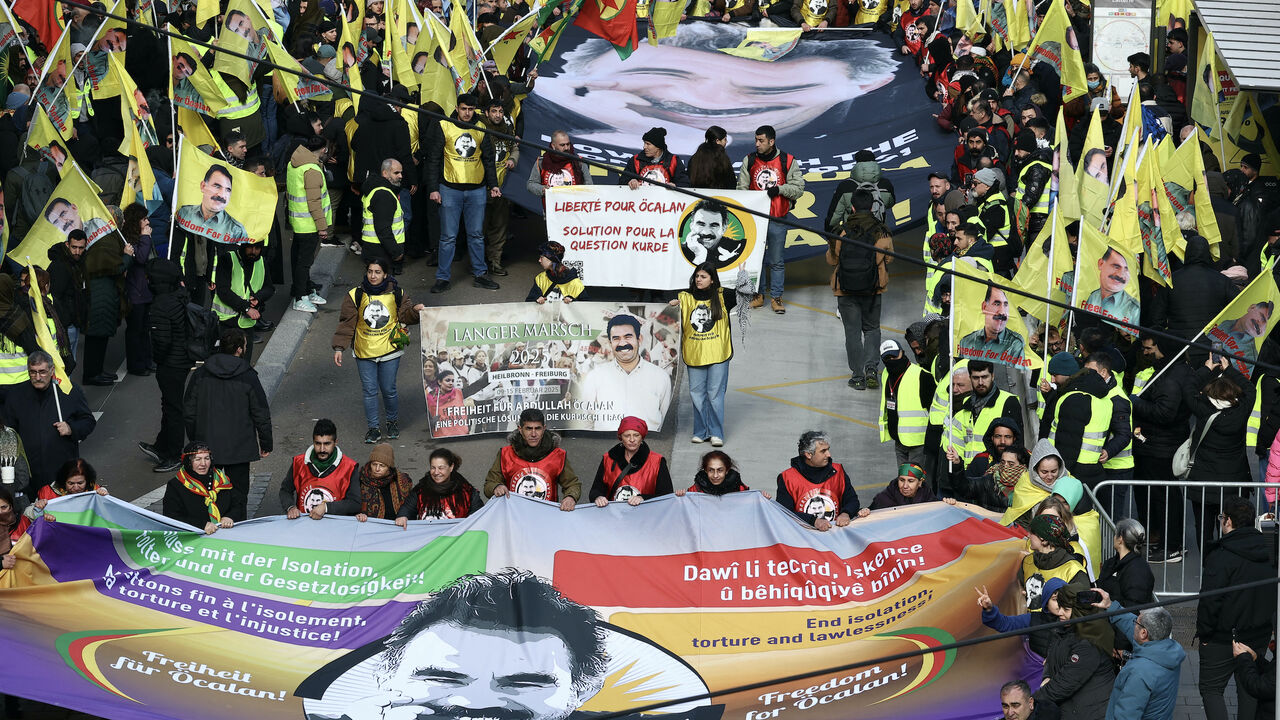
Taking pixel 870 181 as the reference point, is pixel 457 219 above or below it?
below

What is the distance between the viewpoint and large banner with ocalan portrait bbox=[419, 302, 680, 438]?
1563 centimetres

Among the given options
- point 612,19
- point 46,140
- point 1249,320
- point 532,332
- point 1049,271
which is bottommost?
point 532,332

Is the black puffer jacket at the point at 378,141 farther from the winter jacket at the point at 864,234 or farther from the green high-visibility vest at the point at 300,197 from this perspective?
the winter jacket at the point at 864,234

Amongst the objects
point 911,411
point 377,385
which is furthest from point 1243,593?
point 377,385

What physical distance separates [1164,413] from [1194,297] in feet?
6.62

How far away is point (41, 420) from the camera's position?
13180 mm

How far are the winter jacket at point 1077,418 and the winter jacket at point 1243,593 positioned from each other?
2019mm

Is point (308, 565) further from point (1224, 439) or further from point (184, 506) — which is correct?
point (1224, 439)

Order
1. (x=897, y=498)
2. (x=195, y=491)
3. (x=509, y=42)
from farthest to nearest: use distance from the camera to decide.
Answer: (x=509, y=42) → (x=195, y=491) → (x=897, y=498)

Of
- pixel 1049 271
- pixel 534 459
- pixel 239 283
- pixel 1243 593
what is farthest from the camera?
pixel 239 283

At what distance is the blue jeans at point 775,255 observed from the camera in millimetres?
18094

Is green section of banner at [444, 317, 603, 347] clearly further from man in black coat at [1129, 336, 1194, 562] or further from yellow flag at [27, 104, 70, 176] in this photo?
man in black coat at [1129, 336, 1194, 562]

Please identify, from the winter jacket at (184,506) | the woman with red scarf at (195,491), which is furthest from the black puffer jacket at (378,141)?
the winter jacket at (184,506)

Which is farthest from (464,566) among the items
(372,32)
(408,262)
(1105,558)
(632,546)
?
(372,32)
